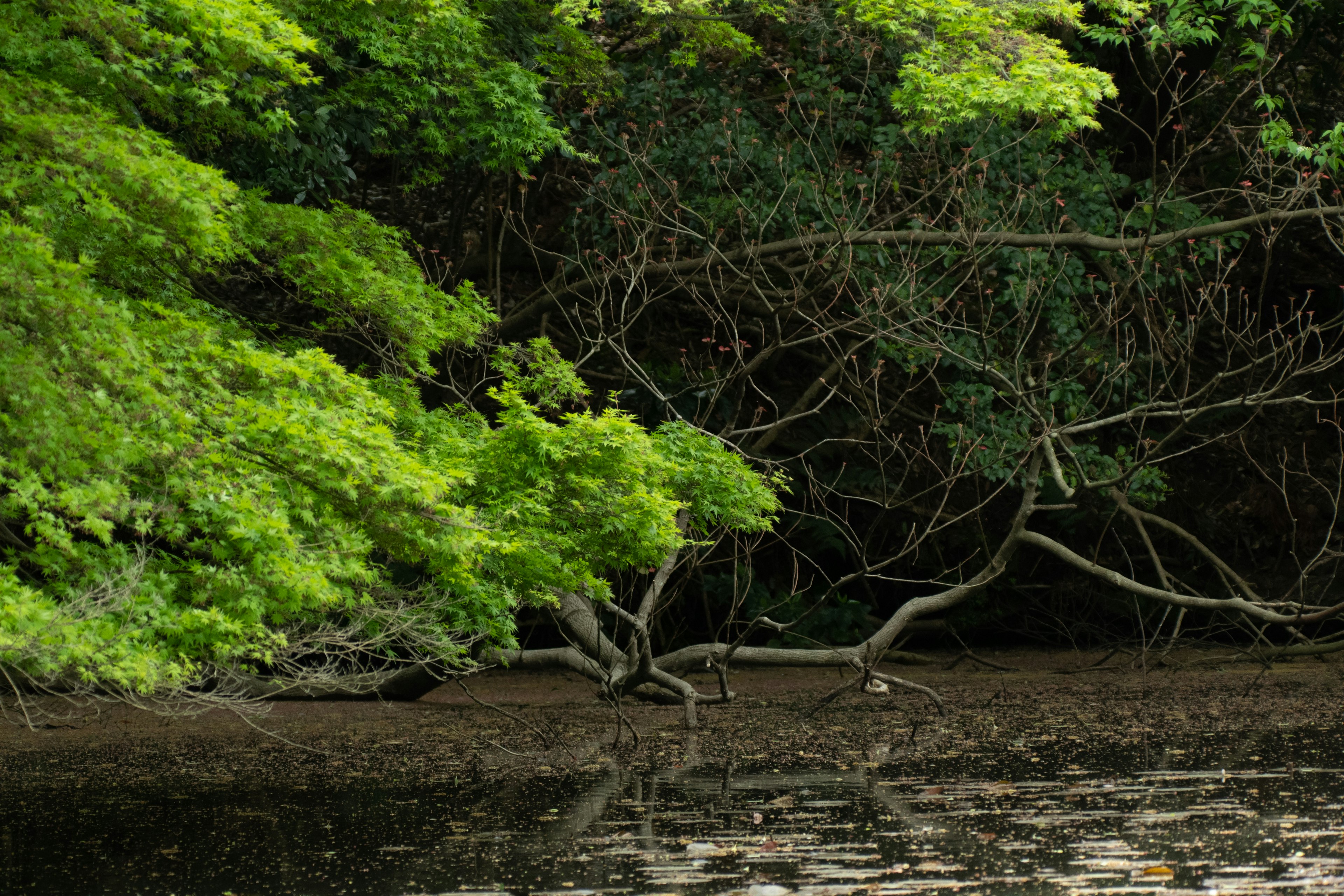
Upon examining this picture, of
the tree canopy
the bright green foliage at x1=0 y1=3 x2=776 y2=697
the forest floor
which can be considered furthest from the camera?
the forest floor

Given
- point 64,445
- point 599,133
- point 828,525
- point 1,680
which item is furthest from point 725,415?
point 64,445

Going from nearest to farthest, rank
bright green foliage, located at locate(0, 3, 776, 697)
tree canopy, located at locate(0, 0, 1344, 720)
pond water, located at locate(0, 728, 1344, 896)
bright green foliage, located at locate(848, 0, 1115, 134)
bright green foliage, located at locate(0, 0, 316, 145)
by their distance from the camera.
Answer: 1. pond water, located at locate(0, 728, 1344, 896)
2. bright green foliage, located at locate(0, 3, 776, 697)
3. tree canopy, located at locate(0, 0, 1344, 720)
4. bright green foliage, located at locate(0, 0, 316, 145)
5. bright green foliage, located at locate(848, 0, 1115, 134)

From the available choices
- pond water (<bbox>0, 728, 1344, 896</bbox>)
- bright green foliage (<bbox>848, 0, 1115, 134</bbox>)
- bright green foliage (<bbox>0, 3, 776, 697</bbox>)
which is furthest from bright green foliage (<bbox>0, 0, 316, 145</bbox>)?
bright green foliage (<bbox>848, 0, 1115, 134</bbox>)

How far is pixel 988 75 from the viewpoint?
10234 mm

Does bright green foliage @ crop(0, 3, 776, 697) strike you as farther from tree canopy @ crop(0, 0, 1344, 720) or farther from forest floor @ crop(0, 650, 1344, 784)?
forest floor @ crop(0, 650, 1344, 784)

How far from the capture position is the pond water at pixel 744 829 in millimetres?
4672

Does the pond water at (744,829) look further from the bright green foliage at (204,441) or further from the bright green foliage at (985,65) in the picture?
the bright green foliage at (985,65)

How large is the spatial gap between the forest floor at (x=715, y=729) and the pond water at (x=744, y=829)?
0.18 metres

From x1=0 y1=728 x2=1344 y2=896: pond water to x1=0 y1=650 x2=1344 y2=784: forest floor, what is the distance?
18cm

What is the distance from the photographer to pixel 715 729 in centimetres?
914

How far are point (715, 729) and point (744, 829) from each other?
355cm

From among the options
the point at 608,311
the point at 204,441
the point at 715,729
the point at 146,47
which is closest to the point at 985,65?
the point at 608,311

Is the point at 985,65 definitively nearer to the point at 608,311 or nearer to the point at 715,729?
the point at 608,311

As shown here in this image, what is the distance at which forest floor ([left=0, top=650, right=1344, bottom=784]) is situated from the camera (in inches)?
308
